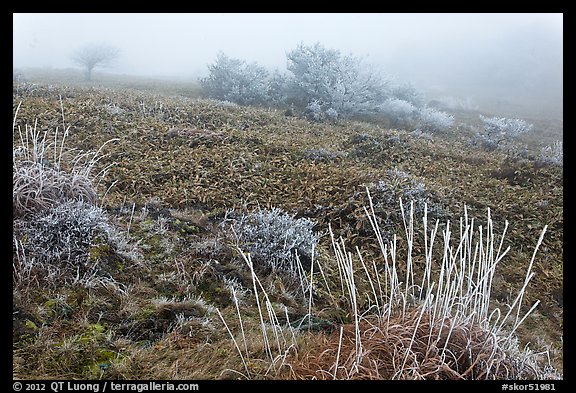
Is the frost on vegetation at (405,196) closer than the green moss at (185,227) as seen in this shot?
No

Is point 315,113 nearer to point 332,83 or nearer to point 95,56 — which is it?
point 332,83

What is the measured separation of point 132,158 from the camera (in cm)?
467

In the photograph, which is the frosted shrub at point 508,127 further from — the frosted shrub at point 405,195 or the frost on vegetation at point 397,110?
the frosted shrub at point 405,195

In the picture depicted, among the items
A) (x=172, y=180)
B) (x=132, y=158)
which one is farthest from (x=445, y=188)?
(x=132, y=158)

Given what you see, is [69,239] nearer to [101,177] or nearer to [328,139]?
[101,177]

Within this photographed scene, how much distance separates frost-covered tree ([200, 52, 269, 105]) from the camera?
10422 millimetres

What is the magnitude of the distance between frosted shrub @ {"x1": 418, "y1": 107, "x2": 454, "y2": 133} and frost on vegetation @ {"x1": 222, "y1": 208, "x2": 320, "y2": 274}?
5.19 meters

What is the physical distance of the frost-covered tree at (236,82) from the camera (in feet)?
34.2

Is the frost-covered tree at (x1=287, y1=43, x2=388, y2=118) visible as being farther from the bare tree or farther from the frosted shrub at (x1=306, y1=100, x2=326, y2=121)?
the bare tree

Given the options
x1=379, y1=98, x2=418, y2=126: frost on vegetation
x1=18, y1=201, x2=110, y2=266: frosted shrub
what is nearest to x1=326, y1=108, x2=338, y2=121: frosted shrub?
x1=379, y1=98, x2=418, y2=126: frost on vegetation

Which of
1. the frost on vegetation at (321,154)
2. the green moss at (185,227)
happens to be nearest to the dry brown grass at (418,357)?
the green moss at (185,227)

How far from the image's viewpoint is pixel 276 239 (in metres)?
3.37

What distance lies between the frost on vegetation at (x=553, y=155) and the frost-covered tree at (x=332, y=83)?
3.78 meters
